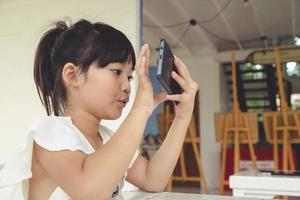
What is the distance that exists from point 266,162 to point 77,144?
411 centimetres

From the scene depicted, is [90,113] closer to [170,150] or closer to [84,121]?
[84,121]

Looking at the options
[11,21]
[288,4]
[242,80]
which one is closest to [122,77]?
[11,21]

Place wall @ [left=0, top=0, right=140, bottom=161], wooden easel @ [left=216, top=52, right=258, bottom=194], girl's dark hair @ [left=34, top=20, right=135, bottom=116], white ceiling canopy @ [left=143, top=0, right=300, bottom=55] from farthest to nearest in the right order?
white ceiling canopy @ [left=143, top=0, right=300, bottom=55] < wooden easel @ [left=216, top=52, right=258, bottom=194] < wall @ [left=0, top=0, right=140, bottom=161] < girl's dark hair @ [left=34, top=20, right=135, bottom=116]

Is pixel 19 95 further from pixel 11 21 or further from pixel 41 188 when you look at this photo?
pixel 41 188

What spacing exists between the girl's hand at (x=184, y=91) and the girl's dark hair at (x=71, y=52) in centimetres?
10

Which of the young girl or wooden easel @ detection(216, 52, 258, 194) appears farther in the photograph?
wooden easel @ detection(216, 52, 258, 194)

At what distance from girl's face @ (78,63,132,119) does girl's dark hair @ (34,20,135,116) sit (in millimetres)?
14

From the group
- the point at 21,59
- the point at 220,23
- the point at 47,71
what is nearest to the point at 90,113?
the point at 47,71

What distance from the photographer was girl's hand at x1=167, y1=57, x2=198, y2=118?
69 cm

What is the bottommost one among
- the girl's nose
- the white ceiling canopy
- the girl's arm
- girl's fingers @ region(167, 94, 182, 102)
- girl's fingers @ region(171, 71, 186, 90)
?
the girl's arm

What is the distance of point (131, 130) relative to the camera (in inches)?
21.4

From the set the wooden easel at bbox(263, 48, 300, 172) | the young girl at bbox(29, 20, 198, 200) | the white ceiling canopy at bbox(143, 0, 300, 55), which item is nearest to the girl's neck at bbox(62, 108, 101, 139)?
the young girl at bbox(29, 20, 198, 200)

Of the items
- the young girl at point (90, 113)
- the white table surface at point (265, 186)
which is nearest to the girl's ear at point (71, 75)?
the young girl at point (90, 113)

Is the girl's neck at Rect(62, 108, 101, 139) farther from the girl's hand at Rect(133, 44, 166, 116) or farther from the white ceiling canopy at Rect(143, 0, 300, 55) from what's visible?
the white ceiling canopy at Rect(143, 0, 300, 55)
